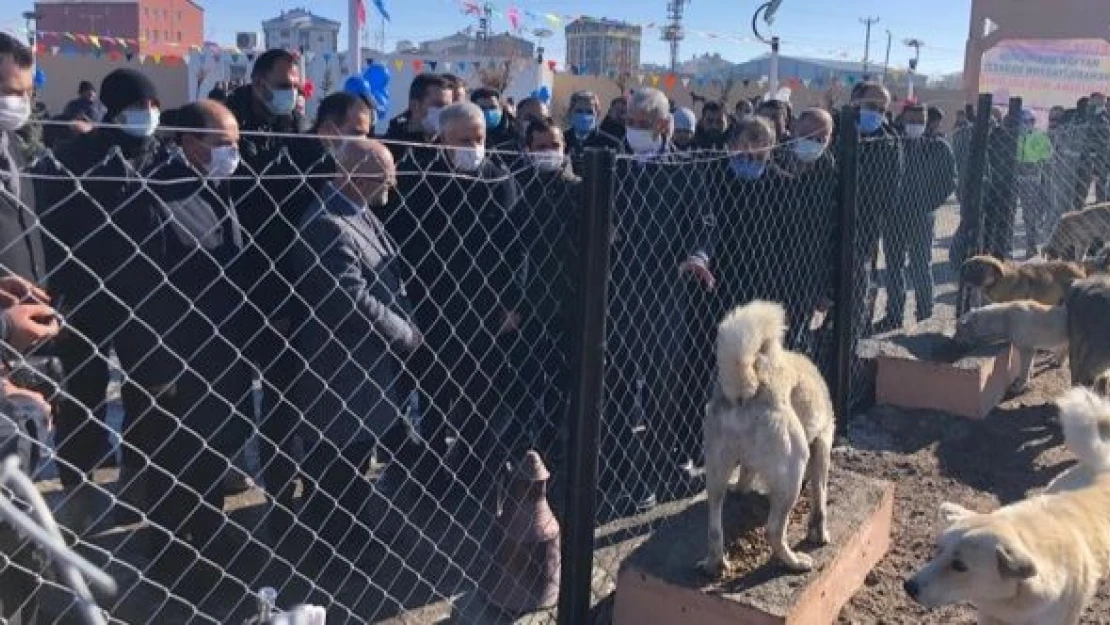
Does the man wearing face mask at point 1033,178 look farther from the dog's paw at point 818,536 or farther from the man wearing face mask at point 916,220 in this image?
the dog's paw at point 818,536

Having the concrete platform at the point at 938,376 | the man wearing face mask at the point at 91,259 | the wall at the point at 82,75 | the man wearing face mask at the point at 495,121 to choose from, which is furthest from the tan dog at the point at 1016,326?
the wall at the point at 82,75

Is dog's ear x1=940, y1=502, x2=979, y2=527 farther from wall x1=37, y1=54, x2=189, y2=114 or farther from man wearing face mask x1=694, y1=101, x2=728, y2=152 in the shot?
wall x1=37, y1=54, x2=189, y2=114

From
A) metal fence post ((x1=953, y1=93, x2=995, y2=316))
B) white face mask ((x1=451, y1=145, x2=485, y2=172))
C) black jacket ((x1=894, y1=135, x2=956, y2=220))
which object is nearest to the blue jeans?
black jacket ((x1=894, y1=135, x2=956, y2=220))

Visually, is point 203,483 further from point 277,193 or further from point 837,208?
point 837,208

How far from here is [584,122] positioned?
6051 millimetres

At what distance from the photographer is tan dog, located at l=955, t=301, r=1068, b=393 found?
6.01m

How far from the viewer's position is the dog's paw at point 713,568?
321 centimetres

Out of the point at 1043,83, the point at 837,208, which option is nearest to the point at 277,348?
the point at 837,208

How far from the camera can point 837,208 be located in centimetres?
502

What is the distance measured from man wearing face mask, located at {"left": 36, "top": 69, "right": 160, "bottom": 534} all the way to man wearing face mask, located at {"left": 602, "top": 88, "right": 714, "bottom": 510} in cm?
198

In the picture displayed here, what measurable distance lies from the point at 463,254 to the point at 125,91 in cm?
174

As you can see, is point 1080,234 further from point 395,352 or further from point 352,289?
point 352,289

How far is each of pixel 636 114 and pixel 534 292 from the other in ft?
4.61

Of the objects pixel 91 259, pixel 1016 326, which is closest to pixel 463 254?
pixel 91 259
